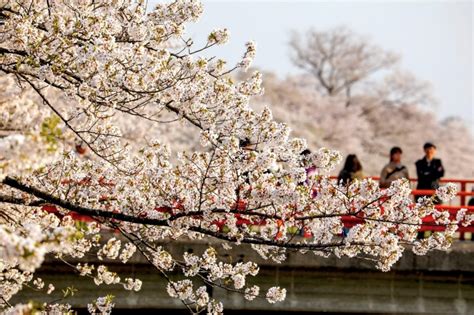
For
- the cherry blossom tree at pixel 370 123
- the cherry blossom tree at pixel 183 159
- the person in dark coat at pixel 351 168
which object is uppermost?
the cherry blossom tree at pixel 370 123

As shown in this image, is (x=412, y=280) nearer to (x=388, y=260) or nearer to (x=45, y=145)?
(x=388, y=260)

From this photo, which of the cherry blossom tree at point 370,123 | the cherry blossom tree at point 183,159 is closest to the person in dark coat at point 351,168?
the cherry blossom tree at point 183,159

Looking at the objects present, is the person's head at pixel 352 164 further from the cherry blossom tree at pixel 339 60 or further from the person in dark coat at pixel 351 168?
the cherry blossom tree at pixel 339 60

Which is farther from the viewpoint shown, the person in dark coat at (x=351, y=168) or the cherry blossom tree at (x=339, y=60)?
the cherry blossom tree at (x=339, y=60)

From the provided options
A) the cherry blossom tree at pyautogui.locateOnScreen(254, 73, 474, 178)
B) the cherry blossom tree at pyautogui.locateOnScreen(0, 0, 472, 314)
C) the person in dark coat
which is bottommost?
the cherry blossom tree at pyautogui.locateOnScreen(0, 0, 472, 314)

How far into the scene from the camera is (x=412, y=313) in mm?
12219

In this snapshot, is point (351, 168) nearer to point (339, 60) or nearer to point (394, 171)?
point (394, 171)

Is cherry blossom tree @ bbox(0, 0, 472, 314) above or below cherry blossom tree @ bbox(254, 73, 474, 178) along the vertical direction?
below

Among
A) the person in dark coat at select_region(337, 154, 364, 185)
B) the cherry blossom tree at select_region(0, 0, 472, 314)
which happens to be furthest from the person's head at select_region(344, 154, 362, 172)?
the cherry blossom tree at select_region(0, 0, 472, 314)

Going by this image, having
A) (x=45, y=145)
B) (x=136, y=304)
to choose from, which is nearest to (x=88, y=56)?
(x=45, y=145)

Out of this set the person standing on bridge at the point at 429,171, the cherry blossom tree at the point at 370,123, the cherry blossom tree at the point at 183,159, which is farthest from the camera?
the cherry blossom tree at the point at 370,123

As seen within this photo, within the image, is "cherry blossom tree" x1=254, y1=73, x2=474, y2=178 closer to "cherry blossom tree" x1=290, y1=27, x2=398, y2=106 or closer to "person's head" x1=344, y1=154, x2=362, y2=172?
"cherry blossom tree" x1=290, y1=27, x2=398, y2=106

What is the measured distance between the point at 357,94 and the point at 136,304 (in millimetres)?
34176

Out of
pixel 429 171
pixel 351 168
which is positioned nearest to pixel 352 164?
pixel 351 168
